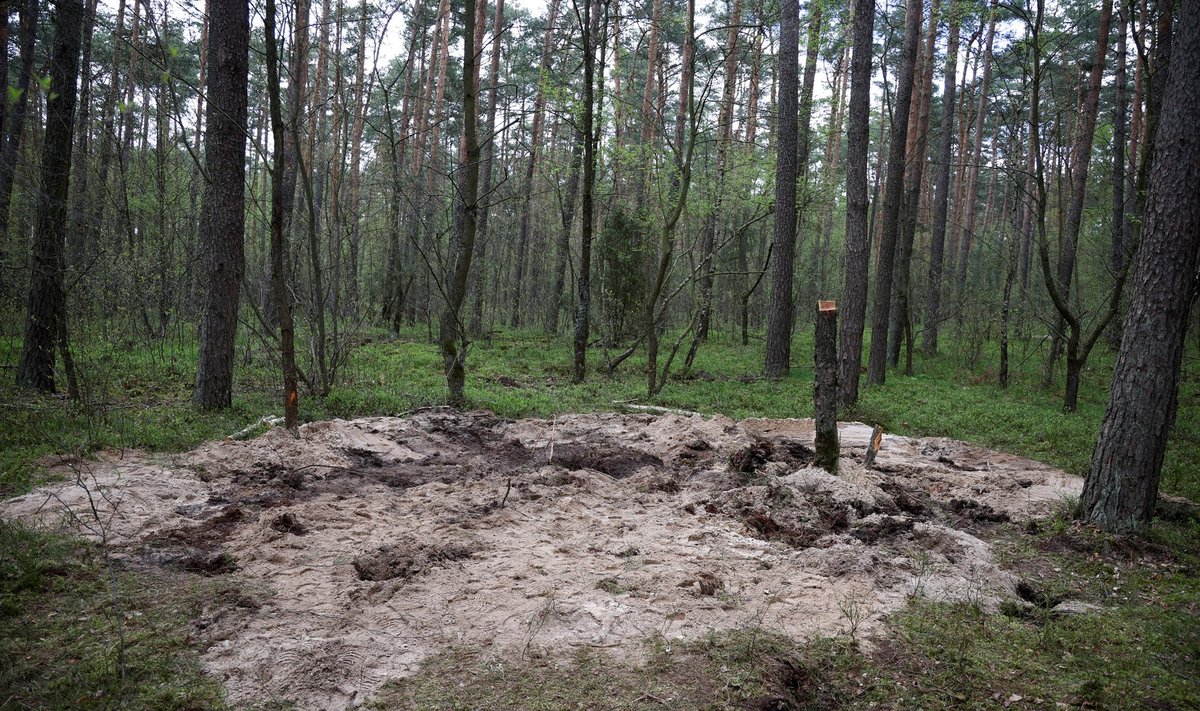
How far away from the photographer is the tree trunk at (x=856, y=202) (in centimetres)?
1047

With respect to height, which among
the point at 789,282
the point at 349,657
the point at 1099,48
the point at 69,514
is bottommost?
the point at 349,657

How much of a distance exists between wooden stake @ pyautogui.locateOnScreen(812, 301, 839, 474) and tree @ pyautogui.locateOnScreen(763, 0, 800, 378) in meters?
7.18

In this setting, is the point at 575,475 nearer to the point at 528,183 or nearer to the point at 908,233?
the point at 908,233

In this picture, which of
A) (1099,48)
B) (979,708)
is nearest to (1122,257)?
(1099,48)

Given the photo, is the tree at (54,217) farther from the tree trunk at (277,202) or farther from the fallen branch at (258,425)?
the tree trunk at (277,202)

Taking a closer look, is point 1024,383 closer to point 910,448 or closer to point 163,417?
point 910,448

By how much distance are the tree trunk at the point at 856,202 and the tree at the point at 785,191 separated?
2240 mm

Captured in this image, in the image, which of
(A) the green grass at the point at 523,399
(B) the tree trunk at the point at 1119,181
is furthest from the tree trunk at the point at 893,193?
(B) the tree trunk at the point at 1119,181

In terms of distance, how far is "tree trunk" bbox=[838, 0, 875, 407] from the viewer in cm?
1047

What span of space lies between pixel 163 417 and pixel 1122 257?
57.0 ft

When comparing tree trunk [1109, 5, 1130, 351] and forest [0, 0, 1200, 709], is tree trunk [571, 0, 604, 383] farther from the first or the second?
tree trunk [1109, 5, 1130, 351]

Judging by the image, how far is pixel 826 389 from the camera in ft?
20.9

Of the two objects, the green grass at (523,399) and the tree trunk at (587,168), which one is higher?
the tree trunk at (587,168)

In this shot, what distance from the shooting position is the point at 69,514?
14.3 ft
